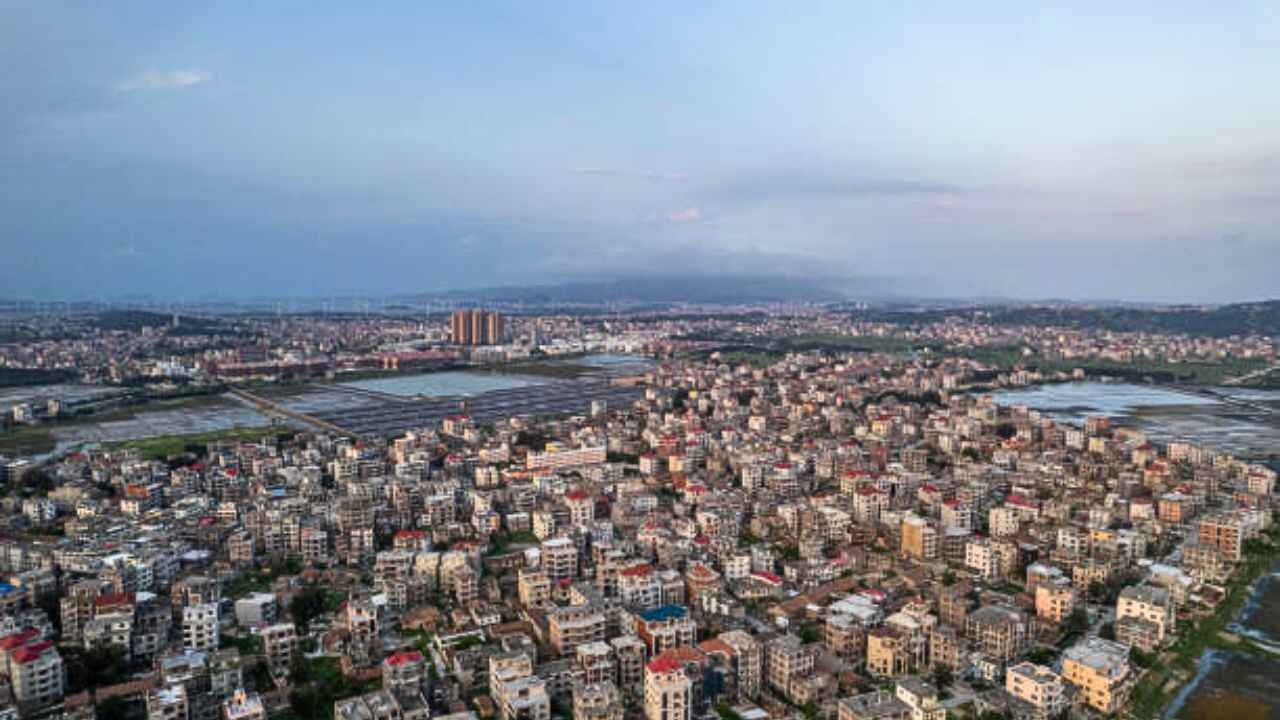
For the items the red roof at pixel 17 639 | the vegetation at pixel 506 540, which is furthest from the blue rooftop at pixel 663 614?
the red roof at pixel 17 639

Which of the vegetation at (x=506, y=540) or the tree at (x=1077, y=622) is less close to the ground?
the tree at (x=1077, y=622)

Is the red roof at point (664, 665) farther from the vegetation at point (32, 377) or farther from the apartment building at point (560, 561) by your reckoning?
the vegetation at point (32, 377)

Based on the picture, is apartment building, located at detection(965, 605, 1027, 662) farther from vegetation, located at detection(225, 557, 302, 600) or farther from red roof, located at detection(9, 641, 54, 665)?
red roof, located at detection(9, 641, 54, 665)

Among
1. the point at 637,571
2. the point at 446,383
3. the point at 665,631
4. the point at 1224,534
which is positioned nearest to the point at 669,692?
the point at 665,631

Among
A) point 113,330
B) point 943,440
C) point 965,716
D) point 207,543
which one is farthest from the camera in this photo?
point 113,330

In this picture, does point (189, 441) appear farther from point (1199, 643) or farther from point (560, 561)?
point (1199, 643)

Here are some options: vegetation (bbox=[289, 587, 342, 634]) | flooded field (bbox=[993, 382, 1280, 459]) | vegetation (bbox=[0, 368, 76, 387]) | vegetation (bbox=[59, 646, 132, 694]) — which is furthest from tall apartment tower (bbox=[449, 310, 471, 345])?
vegetation (bbox=[59, 646, 132, 694])

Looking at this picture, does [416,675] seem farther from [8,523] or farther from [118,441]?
[118,441]

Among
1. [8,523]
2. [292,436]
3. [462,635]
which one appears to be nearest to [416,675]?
[462,635]
